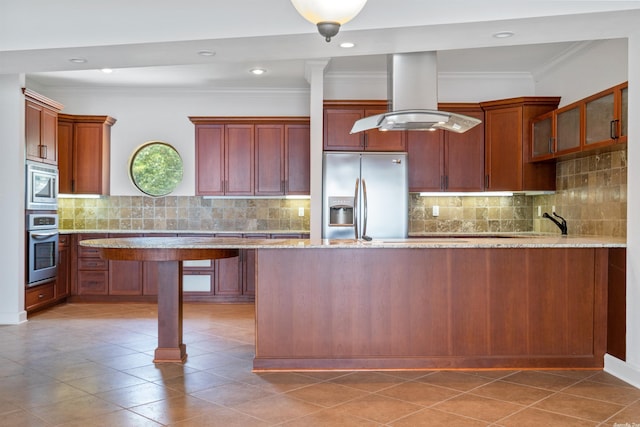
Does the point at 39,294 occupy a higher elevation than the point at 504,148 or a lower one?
lower

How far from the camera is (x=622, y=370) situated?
3646mm

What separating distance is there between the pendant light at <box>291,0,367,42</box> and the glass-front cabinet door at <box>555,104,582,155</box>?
347 centimetres

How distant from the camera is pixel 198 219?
7.34 metres

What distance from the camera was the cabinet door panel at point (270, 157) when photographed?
697 centimetres

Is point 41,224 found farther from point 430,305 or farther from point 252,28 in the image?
point 430,305

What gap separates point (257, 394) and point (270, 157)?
13.4 ft

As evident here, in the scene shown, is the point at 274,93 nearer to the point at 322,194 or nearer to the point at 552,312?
the point at 322,194

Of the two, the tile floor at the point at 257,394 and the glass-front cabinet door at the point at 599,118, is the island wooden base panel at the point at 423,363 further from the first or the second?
the glass-front cabinet door at the point at 599,118

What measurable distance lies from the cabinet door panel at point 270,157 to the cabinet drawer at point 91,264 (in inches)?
83.6

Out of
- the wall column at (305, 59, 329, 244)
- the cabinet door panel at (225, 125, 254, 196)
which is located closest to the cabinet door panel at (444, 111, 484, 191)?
the wall column at (305, 59, 329, 244)

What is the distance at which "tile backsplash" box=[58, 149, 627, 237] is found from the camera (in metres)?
4.98

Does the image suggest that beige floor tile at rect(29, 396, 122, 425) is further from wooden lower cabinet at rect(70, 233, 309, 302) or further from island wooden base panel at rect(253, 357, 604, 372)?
wooden lower cabinet at rect(70, 233, 309, 302)

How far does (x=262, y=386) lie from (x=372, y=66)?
3.94 metres

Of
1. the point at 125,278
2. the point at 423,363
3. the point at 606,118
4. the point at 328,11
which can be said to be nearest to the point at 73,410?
the point at 423,363
